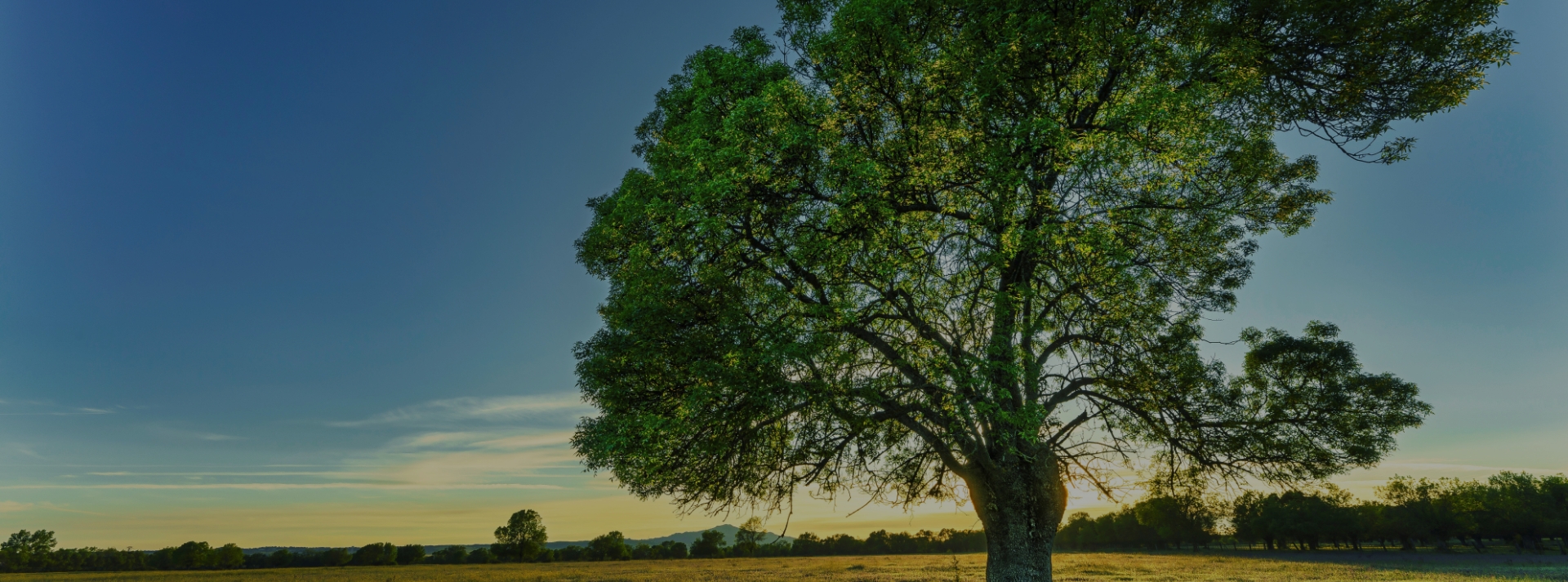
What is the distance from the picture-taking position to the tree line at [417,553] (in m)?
69.9

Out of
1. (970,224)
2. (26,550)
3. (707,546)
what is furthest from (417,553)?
(970,224)

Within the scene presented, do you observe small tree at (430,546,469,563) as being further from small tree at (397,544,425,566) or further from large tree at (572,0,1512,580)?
large tree at (572,0,1512,580)

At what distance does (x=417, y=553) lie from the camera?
245 feet

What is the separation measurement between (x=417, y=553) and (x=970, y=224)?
84307mm

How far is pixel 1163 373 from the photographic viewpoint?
13336 millimetres

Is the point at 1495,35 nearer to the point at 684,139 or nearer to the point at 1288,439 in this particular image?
the point at 1288,439

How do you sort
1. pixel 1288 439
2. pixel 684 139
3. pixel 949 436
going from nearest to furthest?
pixel 684 139 → pixel 949 436 → pixel 1288 439

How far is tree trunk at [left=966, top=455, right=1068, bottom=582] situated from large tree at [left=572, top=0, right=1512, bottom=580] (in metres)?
0.06

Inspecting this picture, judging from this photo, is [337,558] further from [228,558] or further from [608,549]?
[608,549]

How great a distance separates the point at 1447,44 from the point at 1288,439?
29.0 feet

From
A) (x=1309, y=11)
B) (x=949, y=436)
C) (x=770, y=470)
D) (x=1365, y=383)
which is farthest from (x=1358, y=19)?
(x=770, y=470)

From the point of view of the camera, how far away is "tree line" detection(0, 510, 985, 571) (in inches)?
2753

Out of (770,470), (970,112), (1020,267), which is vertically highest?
(970,112)

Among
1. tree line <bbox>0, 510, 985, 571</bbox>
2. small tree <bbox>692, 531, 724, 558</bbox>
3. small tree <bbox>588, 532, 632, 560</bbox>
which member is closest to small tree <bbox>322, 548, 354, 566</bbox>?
tree line <bbox>0, 510, 985, 571</bbox>
